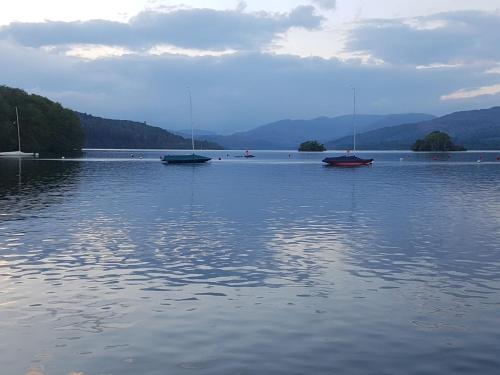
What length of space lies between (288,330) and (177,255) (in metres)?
12.3

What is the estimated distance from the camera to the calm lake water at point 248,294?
14156 millimetres

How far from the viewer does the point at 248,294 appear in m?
20.2

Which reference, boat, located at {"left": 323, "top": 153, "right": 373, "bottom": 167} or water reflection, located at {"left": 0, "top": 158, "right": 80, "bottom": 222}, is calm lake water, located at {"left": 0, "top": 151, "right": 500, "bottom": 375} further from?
boat, located at {"left": 323, "top": 153, "right": 373, "bottom": 167}

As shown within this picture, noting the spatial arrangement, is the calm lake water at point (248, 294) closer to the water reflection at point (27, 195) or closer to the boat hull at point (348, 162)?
the water reflection at point (27, 195)

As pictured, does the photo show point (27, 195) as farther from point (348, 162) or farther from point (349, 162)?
point (349, 162)

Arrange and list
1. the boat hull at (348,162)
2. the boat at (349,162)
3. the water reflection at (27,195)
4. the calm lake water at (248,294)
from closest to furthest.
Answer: the calm lake water at (248,294) < the water reflection at (27,195) < the boat at (349,162) < the boat hull at (348,162)

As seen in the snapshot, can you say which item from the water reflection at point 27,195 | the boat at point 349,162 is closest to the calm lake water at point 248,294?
the water reflection at point 27,195

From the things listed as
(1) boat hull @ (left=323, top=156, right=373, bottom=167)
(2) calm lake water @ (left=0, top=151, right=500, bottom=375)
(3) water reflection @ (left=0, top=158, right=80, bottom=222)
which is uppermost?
(1) boat hull @ (left=323, top=156, right=373, bottom=167)

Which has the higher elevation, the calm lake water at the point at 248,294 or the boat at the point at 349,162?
the boat at the point at 349,162

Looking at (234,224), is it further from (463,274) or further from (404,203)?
(404,203)

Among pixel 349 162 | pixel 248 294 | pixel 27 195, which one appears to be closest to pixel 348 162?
pixel 349 162

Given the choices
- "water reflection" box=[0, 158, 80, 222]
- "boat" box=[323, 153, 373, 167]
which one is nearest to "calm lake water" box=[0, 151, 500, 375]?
"water reflection" box=[0, 158, 80, 222]

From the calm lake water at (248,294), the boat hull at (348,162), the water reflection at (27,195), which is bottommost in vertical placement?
the calm lake water at (248,294)

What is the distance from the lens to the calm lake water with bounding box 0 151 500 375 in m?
14.2
